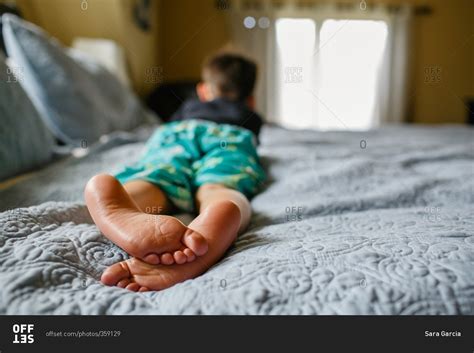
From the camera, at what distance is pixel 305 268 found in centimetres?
40

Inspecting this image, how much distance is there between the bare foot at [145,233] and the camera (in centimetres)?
42

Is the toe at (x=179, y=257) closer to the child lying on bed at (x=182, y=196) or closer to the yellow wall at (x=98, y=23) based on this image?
the child lying on bed at (x=182, y=196)

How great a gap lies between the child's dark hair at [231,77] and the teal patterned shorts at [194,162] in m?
0.29

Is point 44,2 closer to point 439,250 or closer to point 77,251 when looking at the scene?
point 77,251

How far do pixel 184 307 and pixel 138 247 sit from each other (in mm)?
106

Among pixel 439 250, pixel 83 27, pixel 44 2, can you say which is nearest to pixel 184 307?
pixel 439 250

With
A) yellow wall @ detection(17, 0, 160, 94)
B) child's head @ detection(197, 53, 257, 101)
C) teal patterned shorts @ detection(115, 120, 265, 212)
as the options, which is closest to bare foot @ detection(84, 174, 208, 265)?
teal patterned shorts @ detection(115, 120, 265, 212)

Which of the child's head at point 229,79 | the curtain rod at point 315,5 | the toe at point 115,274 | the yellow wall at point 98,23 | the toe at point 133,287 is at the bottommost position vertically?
the toe at point 133,287

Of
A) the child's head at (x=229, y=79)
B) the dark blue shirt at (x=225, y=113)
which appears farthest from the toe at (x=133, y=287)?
the child's head at (x=229, y=79)

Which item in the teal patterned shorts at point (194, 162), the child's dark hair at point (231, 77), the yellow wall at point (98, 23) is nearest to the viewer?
the teal patterned shorts at point (194, 162)

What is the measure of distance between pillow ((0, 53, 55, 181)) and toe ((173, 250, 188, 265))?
48 centimetres

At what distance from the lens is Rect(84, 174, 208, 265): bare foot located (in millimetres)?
424

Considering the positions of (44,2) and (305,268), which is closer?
(305,268)

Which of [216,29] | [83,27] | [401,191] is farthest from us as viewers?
[216,29]
